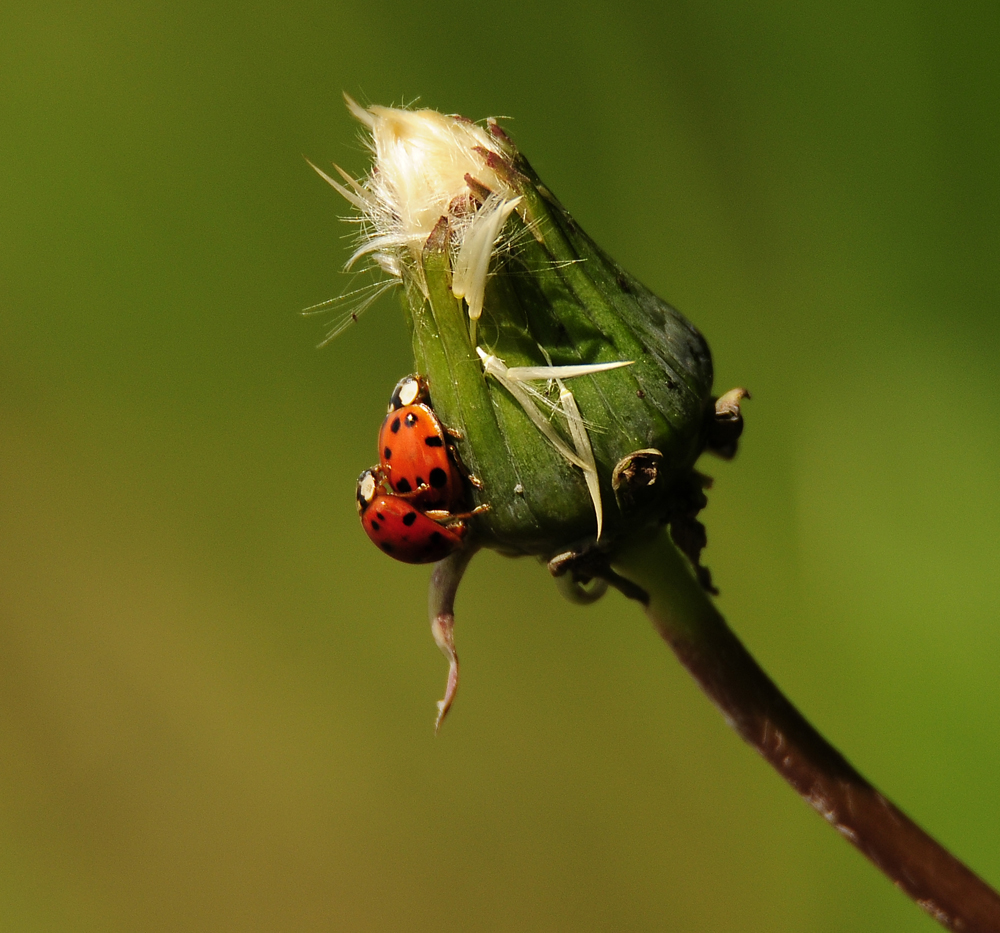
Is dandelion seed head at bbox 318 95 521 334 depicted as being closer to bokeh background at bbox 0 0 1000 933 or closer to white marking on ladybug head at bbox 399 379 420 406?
white marking on ladybug head at bbox 399 379 420 406

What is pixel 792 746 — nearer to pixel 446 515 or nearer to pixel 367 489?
pixel 446 515

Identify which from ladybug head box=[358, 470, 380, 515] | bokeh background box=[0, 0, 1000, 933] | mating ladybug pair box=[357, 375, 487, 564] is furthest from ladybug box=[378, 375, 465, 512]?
bokeh background box=[0, 0, 1000, 933]

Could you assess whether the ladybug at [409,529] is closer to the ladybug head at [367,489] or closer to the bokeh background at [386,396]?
the ladybug head at [367,489]

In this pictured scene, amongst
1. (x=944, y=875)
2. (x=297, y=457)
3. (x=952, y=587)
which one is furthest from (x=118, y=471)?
(x=944, y=875)

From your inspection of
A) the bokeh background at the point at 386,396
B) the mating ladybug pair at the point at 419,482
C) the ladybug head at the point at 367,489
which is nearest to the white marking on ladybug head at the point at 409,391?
the mating ladybug pair at the point at 419,482

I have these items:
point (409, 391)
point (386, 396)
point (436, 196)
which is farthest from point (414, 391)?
point (386, 396)

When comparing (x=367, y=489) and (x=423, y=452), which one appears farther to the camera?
(x=367, y=489)
